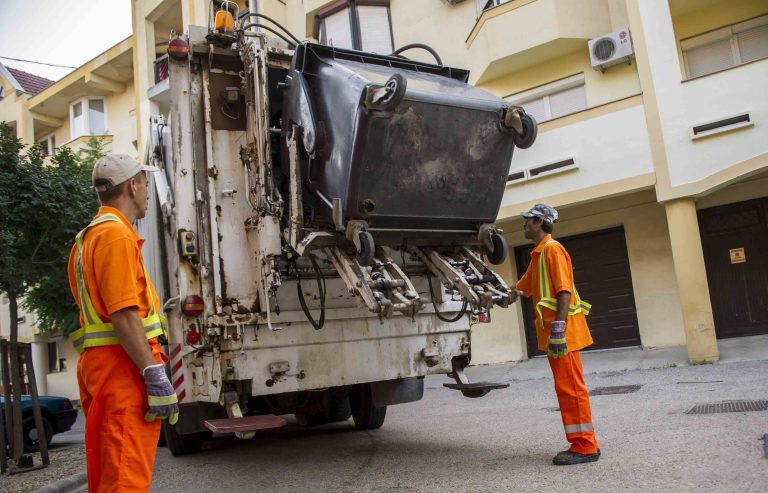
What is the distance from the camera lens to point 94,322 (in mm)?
2598

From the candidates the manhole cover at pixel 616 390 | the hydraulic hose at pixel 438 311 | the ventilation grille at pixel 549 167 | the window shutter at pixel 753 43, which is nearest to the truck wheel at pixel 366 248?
the hydraulic hose at pixel 438 311

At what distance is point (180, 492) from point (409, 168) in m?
2.70

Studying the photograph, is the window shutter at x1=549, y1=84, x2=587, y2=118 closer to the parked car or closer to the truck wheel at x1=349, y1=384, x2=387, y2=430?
the truck wheel at x1=349, y1=384, x2=387, y2=430

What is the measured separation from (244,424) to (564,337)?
1979 millimetres

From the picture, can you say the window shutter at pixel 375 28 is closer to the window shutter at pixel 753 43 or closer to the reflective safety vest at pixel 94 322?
the window shutter at pixel 753 43

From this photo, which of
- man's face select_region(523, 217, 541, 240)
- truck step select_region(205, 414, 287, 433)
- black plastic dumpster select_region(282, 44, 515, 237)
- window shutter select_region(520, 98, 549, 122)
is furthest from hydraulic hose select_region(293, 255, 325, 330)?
window shutter select_region(520, 98, 549, 122)

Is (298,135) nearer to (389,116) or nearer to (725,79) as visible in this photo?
(389,116)

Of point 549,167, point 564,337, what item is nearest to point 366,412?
point 564,337

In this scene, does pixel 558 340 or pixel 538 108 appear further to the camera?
pixel 538 108

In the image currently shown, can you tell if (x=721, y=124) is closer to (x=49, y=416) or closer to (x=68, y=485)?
(x=68, y=485)

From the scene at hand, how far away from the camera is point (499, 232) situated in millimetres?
4754

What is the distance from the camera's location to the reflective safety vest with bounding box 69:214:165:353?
257 cm

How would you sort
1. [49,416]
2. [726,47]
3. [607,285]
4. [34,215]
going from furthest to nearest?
[607,285] < [726,47] < [49,416] < [34,215]

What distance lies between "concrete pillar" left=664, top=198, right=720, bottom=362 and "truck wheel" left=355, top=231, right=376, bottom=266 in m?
6.78
